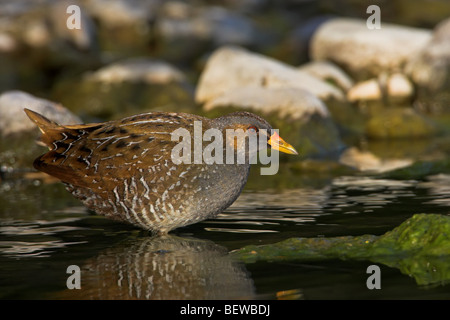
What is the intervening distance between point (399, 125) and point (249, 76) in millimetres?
3398

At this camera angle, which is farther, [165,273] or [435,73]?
[435,73]

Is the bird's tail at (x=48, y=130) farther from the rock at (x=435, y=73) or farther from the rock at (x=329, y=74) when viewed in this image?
the rock at (x=435, y=73)

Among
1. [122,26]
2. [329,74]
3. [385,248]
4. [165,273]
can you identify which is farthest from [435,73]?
[165,273]

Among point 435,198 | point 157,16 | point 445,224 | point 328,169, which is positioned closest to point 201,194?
point 445,224

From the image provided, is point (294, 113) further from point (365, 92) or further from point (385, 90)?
point (385, 90)

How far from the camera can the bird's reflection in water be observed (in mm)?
6129

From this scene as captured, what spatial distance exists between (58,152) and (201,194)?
1752 millimetres

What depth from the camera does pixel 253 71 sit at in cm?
1764

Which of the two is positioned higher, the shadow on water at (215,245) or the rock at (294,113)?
the rock at (294,113)

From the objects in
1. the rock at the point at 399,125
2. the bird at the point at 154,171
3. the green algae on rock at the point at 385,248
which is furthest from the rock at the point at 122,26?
the green algae on rock at the point at 385,248

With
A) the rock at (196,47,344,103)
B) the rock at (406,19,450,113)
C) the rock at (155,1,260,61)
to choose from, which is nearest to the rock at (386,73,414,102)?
the rock at (406,19,450,113)

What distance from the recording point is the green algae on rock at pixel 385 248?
6887 millimetres

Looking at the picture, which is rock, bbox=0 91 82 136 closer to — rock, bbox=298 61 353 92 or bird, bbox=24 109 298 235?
bird, bbox=24 109 298 235

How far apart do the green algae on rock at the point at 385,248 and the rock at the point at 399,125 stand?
9.60 metres
